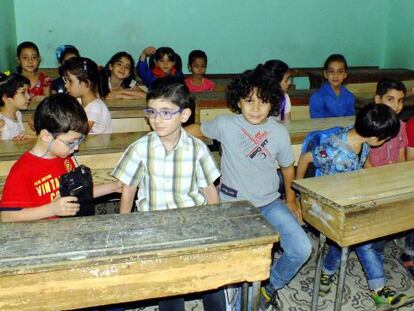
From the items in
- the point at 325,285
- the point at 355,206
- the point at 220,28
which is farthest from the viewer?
the point at 220,28

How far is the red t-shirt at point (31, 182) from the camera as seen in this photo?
1.58 m

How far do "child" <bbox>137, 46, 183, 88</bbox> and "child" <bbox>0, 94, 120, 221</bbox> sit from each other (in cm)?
265

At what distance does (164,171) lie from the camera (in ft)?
5.81

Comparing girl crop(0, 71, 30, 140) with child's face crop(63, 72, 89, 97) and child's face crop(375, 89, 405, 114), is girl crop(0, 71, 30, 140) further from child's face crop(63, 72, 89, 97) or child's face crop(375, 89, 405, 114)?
child's face crop(375, 89, 405, 114)

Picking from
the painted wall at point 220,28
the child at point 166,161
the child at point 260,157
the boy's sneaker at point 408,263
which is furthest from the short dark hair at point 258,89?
the painted wall at point 220,28

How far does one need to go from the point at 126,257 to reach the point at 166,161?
552 mm

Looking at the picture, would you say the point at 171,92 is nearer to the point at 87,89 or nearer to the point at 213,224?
the point at 213,224

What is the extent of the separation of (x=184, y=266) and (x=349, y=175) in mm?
1053

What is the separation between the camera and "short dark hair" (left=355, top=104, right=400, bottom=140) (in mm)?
2117

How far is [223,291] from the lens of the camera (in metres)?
1.95

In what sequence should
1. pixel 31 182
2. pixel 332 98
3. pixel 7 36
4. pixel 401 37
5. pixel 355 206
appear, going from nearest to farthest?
pixel 31 182 < pixel 355 206 < pixel 332 98 < pixel 7 36 < pixel 401 37

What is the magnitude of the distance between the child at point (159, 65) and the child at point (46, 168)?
265cm

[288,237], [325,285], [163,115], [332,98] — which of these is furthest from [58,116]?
[332,98]

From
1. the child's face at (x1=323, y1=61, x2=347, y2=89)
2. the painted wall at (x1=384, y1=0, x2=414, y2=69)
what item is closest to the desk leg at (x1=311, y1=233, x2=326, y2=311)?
the child's face at (x1=323, y1=61, x2=347, y2=89)
